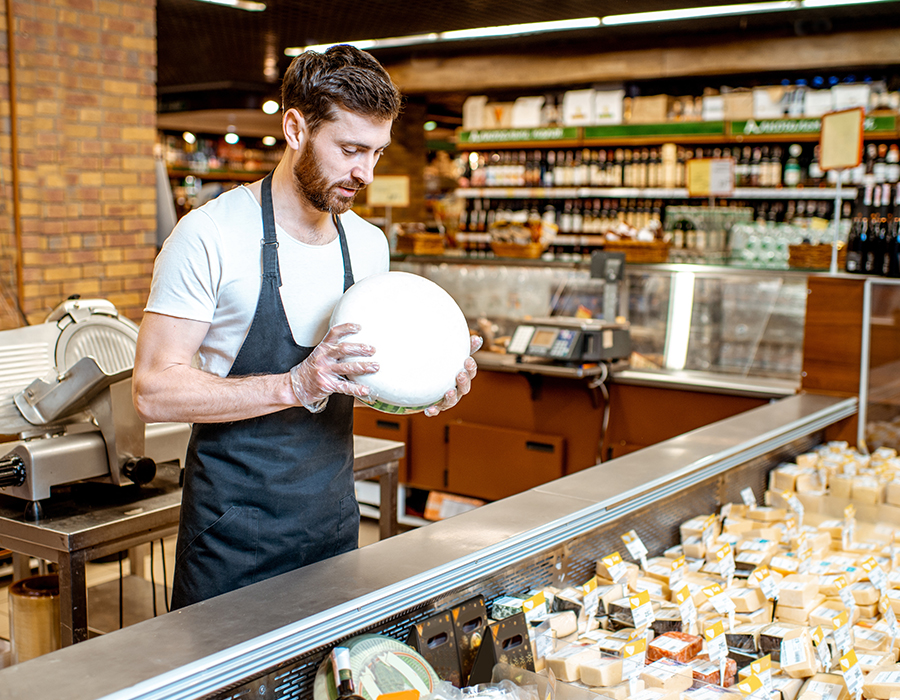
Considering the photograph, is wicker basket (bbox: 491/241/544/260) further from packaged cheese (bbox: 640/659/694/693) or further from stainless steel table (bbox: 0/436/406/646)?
packaged cheese (bbox: 640/659/694/693)

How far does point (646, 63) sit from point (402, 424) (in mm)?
4869

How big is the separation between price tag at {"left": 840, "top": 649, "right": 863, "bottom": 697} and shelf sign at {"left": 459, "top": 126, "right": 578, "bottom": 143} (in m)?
6.90

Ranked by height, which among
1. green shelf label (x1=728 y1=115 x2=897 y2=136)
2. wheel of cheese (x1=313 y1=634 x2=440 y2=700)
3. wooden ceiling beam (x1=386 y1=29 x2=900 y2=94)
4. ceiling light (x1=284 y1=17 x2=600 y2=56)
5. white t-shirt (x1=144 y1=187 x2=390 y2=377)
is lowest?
wheel of cheese (x1=313 y1=634 x2=440 y2=700)

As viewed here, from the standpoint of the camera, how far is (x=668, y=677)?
1.48 meters

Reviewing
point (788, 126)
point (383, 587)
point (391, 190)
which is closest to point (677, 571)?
point (383, 587)

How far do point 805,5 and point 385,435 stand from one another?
4584mm

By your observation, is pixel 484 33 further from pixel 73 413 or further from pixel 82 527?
pixel 82 527

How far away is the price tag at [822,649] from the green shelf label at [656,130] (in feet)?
20.9

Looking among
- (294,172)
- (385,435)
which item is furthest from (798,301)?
(294,172)

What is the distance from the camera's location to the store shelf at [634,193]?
710 centimetres

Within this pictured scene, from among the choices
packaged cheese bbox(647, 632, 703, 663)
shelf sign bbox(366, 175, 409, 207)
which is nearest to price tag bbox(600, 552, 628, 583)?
packaged cheese bbox(647, 632, 703, 663)

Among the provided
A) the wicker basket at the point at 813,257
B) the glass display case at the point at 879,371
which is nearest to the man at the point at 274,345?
the glass display case at the point at 879,371

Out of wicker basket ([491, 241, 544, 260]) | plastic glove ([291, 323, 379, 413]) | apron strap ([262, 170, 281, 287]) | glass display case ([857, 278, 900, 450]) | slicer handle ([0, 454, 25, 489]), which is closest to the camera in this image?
plastic glove ([291, 323, 379, 413])

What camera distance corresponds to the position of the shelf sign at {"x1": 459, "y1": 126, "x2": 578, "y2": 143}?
807 cm
